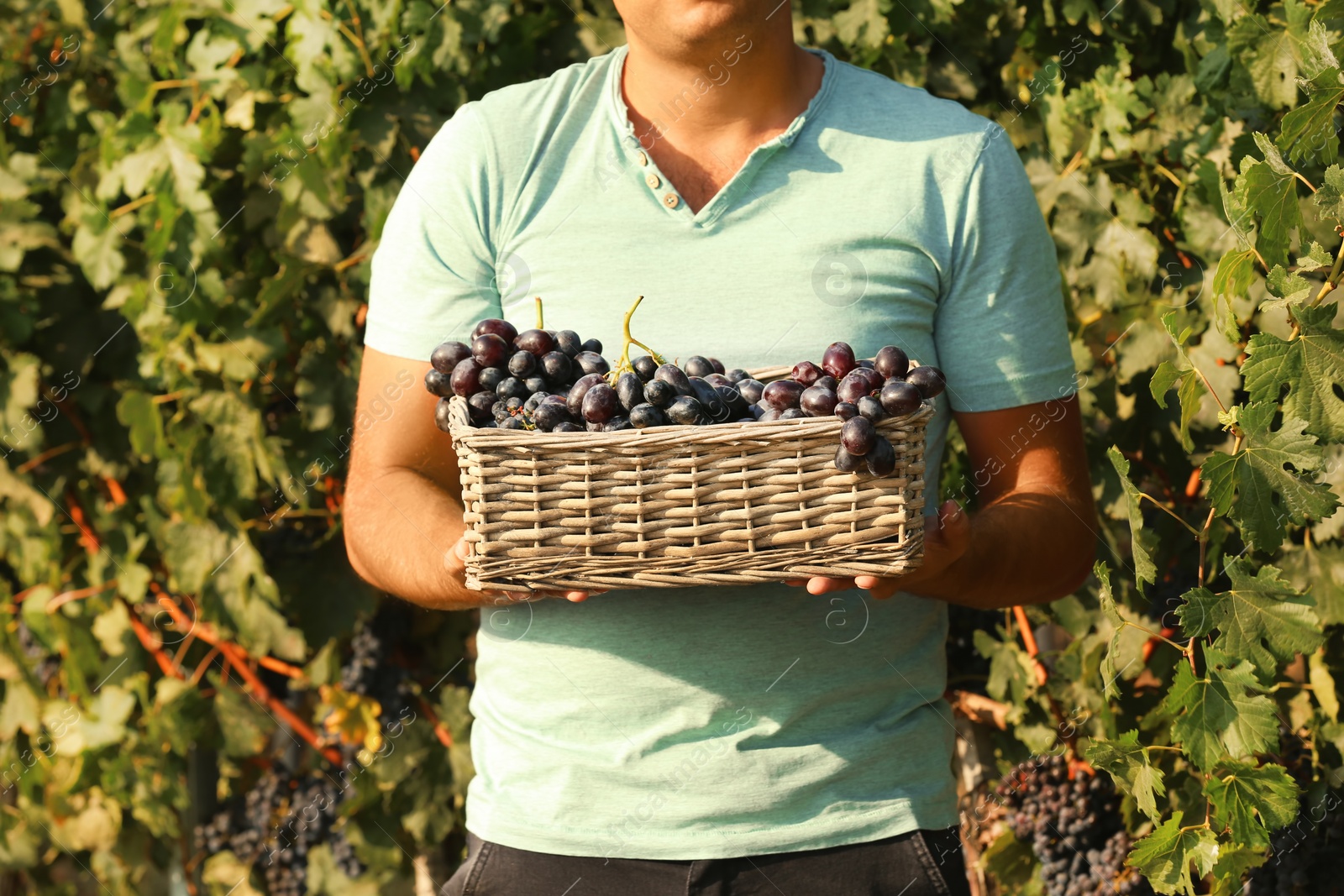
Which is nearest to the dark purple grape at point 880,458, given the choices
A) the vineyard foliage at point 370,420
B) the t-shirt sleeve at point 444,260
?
the vineyard foliage at point 370,420

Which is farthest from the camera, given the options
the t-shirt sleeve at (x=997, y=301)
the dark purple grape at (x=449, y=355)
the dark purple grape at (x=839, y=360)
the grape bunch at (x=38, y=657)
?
the grape bunch at (x=38, y=657)

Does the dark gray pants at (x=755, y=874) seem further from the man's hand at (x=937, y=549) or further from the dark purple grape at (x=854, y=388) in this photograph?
the dark purple grape at (x=854, y=388)

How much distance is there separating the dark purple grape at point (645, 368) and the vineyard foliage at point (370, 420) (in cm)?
44

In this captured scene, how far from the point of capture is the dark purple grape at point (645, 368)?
1.26 meters

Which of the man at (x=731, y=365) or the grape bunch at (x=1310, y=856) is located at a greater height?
the man at (x=731, y=365)

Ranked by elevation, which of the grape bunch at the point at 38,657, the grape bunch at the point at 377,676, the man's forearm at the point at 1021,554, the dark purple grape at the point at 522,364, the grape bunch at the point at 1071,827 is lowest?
the grape bunch at the point at 38,657

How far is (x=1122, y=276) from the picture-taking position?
79.9 inches

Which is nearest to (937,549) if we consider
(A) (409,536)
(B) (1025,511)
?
(B) (1025,511)

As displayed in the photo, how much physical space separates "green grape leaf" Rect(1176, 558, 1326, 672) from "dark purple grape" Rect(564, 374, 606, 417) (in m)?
0.65

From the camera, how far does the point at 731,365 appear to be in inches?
56.1

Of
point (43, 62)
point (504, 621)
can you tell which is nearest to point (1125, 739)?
point (504, 621)

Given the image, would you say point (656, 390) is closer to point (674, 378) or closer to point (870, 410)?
point (674, 378)

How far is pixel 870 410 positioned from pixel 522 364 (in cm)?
36

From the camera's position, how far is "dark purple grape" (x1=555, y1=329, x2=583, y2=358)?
52.6 inches
